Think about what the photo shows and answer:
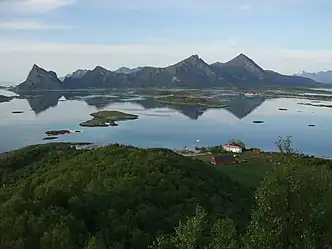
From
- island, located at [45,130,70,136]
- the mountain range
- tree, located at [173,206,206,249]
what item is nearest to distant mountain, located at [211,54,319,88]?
the mountain range

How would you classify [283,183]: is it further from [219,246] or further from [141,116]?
[141,116]

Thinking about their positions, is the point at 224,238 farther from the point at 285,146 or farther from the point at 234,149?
the point at 234,149

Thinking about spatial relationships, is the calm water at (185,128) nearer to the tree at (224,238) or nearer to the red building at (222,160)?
the red building at (222,160)

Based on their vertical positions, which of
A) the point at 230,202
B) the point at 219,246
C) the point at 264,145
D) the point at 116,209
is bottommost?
the point at 264,145

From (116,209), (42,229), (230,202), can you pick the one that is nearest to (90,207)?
(116,209)

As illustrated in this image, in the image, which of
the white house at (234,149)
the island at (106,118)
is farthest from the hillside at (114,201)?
the island at (106,118)

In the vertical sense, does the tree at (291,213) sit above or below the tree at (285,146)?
below
